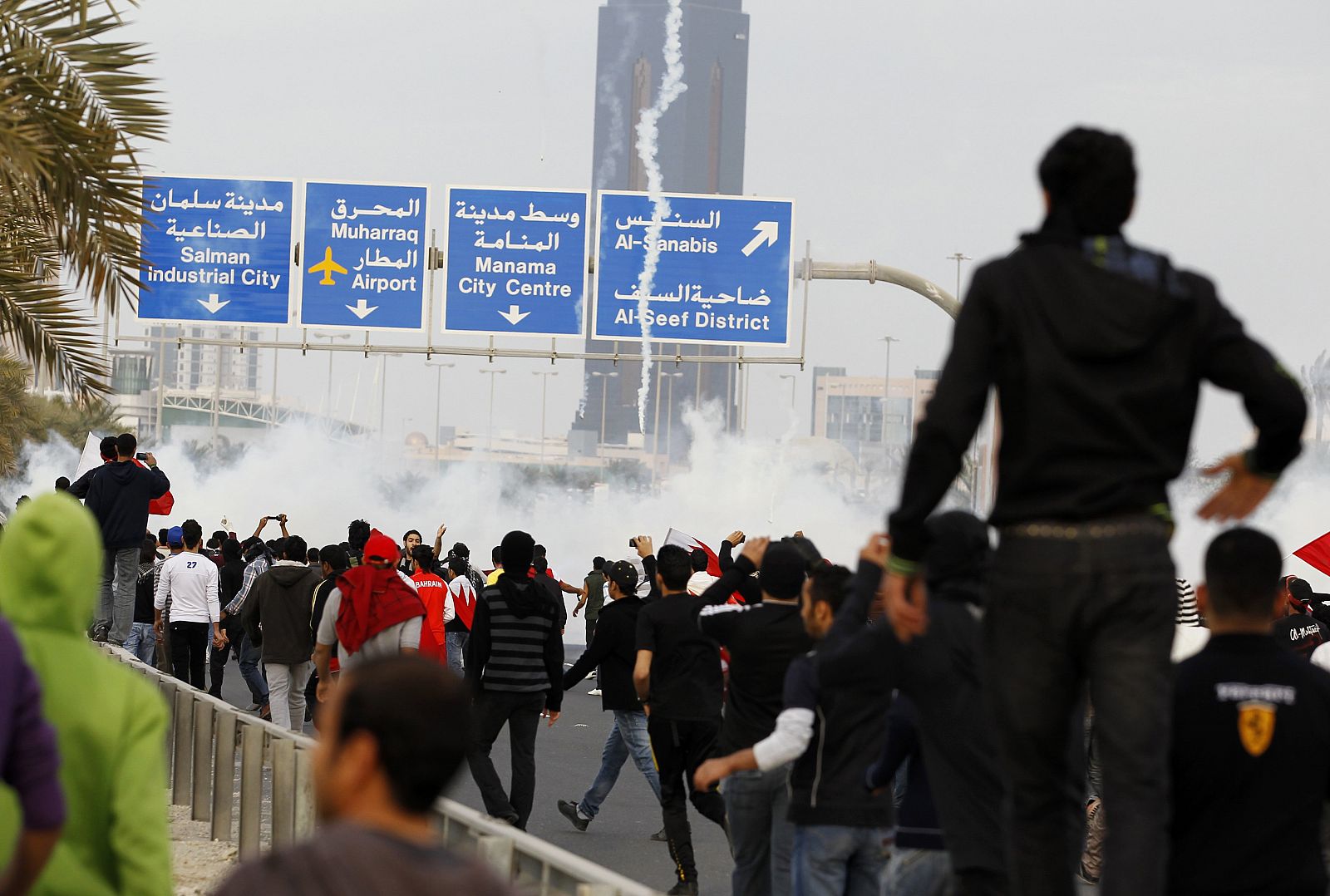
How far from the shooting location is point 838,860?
656 cm

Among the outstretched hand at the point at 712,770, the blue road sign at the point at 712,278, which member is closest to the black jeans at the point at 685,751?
the outstretched hand at the point at 712,770

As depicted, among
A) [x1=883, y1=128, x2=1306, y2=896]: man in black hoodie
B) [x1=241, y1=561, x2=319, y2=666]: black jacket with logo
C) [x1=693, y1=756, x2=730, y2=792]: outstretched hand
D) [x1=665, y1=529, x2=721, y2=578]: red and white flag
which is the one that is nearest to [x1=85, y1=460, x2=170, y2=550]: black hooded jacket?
[x1=241, y1=561, x2=319, y2=666]: black jacket with logo

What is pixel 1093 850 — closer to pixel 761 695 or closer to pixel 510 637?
pixel 761 695

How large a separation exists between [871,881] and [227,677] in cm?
1941

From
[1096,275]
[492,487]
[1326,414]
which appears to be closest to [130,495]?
[1096,275]

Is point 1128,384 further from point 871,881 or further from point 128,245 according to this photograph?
point 128,245

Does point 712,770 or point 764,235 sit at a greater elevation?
point 764,235

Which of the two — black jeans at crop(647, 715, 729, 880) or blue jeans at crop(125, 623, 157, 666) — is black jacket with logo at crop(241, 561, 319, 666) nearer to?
blue jeans at crop(125, 623, 157, 666)

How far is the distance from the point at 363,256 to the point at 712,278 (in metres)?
5.44

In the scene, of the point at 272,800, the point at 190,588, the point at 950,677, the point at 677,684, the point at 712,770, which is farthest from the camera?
the point at 190,588

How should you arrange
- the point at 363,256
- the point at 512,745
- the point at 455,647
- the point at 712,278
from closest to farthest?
the point at 512,745 → the point at 455,647 → the point at 712,278 → the point at 363,256

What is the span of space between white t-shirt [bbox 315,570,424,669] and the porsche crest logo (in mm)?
8203

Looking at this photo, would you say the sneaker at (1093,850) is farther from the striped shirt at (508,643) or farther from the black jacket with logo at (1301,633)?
the striped shirt at (508,643)

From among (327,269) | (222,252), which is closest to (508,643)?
(327,269)
